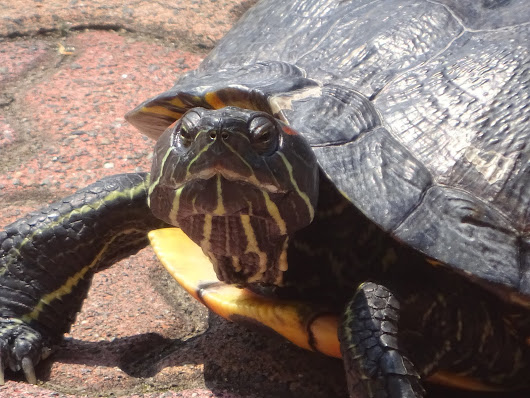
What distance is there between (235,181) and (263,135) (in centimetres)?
11

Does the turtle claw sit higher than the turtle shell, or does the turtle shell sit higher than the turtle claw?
the turtle shell

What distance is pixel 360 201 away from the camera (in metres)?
1.77

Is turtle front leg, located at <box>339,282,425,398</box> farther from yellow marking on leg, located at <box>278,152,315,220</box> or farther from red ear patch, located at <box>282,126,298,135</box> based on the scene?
red ear patch, located at <box>282,126,298,135</box>

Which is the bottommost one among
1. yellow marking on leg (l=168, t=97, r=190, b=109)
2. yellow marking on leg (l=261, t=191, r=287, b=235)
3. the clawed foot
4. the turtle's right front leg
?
the clawed foot

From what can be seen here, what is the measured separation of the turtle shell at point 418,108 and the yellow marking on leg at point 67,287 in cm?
44

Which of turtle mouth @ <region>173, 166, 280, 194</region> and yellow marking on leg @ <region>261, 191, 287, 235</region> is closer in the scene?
turtle mouth @ <region>173, 166, 280, 194</region>

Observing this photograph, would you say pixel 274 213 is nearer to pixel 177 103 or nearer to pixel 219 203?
pixel 219 203

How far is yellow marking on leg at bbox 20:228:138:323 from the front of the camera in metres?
2.11

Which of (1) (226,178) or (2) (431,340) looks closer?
(1) (226,178)

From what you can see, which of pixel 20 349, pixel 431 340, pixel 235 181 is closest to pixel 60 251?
pixel 20 349

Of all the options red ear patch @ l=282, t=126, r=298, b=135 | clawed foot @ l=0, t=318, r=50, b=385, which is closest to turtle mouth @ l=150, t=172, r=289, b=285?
red ear patch @ l=282, t=126, r=298, b=135

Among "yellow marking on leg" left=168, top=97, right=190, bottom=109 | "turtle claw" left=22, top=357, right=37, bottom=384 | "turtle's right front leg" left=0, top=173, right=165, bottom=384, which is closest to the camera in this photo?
"turtle claw" left=22, top=357, right=37, bottom=384

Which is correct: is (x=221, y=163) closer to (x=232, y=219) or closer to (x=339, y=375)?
(x=232, y=219)

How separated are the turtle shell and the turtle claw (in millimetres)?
812
